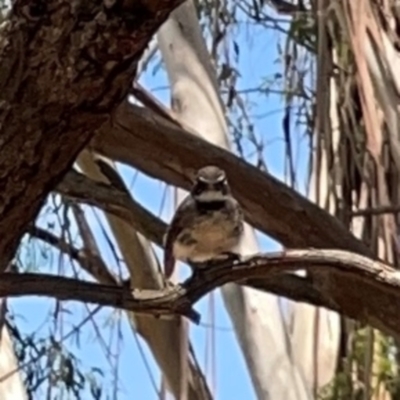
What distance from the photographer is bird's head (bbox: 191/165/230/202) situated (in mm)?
1789

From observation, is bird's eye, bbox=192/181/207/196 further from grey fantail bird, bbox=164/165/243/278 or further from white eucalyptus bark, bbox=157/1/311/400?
white eucalyptus bark, bbox=157/1/311/400

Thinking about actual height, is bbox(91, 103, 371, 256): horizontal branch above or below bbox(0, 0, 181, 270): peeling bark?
above

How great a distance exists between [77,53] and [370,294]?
74 centimetres

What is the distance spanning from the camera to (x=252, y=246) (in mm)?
2240

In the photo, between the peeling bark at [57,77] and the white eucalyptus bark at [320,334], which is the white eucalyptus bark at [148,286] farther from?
the peeling bark at [57,77]

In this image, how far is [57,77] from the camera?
1.23 metres

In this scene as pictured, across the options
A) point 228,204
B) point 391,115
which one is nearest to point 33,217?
point 228,204

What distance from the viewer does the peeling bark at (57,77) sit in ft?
3.92

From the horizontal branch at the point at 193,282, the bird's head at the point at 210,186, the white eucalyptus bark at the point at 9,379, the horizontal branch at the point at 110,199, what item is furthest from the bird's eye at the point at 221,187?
the white eucalyptus bark at the point at 9,379

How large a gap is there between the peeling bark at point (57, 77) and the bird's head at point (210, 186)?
47 centimetres

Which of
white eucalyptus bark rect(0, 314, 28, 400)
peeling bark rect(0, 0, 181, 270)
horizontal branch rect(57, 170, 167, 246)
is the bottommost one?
peeling bark rect(0, 0, 181, 270)

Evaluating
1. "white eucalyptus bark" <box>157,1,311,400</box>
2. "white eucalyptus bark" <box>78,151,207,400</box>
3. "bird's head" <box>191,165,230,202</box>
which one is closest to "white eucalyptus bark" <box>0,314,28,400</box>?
"white eucalyptus bark" <box>78,151,207,400</box>

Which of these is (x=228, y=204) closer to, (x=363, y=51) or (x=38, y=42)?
(x=363, y=51)

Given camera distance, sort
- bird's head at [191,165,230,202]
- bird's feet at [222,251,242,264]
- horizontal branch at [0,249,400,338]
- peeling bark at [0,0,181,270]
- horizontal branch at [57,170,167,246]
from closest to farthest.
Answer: peeling bark at [0,0,181,270]
horizontal branch at [0,249,400,338]
bird's feet at [222,251,242,264]
bird's head at [191,165,230,202]
horizontal branch at [57,170,167,246]
